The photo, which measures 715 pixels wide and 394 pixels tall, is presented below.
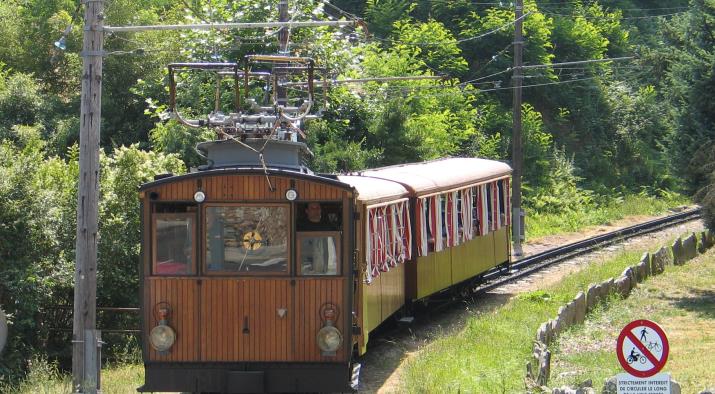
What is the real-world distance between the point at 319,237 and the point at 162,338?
81.1 inches

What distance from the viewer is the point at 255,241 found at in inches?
492

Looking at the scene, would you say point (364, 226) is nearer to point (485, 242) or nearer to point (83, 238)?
point (83, 238)

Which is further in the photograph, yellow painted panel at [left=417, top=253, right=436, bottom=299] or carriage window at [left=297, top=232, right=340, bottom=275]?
yellow painted panel at [left=417, top=253, right=436, bottom=299]

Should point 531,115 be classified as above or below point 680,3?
below

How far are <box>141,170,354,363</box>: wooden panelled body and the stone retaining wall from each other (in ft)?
8.50

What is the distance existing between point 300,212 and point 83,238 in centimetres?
323

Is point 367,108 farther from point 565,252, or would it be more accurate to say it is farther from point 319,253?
point 319,253

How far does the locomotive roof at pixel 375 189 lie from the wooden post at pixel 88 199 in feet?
10.3

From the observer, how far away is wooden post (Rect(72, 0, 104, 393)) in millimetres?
13945

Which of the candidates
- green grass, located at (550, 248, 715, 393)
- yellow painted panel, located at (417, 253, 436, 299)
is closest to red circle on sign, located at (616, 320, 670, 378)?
green grass, located at (550, 248, 715, 393)

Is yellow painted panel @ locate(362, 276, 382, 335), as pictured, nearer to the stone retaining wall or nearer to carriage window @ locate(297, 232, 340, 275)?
carriage window @ locate(297, 232, 340, 275)

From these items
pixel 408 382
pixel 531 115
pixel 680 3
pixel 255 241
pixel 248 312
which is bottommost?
pixel 408 382

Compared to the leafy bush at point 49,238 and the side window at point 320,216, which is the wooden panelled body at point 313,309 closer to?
the side window at point 320,216

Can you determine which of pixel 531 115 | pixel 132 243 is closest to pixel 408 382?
pixel 132 243
